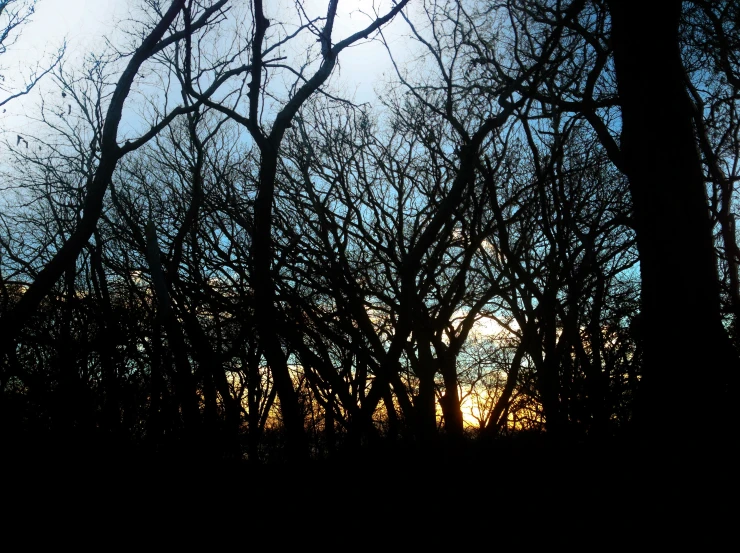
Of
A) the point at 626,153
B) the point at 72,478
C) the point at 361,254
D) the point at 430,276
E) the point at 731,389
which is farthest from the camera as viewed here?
the point at 361,254

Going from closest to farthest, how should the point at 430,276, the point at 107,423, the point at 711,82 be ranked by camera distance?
the point at 107,423, the point at 430,276, the point at 711,82

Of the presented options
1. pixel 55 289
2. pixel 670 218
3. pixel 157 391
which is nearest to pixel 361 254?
pixel 55 289

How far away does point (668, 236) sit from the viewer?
15.9 ft

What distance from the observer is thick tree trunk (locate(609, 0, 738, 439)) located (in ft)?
14.3

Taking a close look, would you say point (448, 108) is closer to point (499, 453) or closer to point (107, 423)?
point (499, 453)

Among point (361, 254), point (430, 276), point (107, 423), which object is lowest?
point (107, 423)

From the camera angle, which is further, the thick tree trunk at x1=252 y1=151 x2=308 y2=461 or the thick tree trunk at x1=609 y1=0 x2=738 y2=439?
the thick tree trunk at x1=252 y1=151 x2=308 y2=461

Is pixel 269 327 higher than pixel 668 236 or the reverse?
the reverse

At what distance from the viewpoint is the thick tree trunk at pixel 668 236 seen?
435 centimetres

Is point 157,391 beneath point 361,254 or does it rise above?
beneath

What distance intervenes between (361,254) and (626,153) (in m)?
8.42

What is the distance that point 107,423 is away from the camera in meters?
5.87

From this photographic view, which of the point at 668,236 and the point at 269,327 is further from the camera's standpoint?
the point at 668,236

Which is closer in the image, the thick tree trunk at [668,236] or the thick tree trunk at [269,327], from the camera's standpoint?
the thick tree trunk at [668,236]
